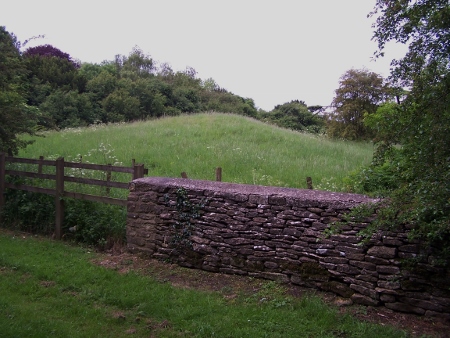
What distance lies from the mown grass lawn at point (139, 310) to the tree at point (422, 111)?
1525 mm

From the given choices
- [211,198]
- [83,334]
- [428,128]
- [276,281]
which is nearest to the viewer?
[428,128]

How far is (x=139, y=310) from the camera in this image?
530cm

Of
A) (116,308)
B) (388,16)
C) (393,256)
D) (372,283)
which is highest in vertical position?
(388,16)

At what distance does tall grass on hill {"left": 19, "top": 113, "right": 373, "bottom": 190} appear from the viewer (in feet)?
43.7

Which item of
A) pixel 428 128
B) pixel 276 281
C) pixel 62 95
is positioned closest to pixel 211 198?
pixel 276 281

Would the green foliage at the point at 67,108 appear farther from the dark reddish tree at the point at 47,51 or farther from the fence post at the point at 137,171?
the fence post at the point at 137,171

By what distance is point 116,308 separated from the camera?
5.41 m

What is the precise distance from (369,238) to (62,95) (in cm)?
3167

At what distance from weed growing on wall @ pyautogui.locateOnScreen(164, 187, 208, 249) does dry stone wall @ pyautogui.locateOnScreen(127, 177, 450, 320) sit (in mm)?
59

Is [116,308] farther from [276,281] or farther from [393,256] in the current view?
[393,256]

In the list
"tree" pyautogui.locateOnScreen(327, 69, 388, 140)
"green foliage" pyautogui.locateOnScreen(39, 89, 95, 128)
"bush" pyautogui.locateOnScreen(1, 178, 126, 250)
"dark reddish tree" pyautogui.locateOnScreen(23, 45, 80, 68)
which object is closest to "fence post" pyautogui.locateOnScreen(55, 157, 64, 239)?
"bush" pyautogui.locateOnScreen(1, 178, 126, 250)

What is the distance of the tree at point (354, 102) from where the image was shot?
82.2ft

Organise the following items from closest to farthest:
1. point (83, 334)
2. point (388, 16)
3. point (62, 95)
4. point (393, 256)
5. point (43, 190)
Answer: point (388, 16)
point (83, 334)
point (393, 256)
point (43, 190)
point (62, 95)

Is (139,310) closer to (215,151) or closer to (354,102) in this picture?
(215,151)
